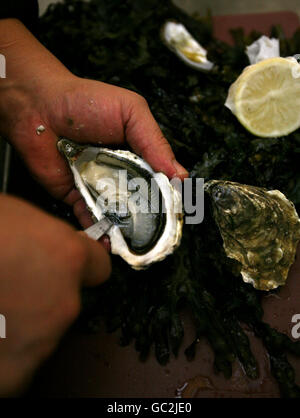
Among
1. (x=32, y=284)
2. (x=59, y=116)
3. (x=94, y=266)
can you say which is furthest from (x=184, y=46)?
(x=32, y=284)

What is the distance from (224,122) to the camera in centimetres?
108

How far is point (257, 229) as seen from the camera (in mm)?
865

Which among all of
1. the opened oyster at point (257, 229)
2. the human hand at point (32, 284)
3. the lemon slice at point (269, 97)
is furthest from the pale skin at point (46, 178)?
the lemon slice at point (269, 97)

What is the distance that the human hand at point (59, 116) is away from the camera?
91cm

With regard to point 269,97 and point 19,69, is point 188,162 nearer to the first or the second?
point 269,97

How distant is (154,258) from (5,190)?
668mm

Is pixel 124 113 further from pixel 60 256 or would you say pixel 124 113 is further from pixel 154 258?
pixel 60 256

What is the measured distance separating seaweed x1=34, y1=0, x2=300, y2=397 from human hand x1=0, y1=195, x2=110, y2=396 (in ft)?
1.35

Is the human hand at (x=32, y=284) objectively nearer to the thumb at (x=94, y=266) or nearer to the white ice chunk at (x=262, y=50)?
the thumb at (x=94, y=266)

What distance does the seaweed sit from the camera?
90cm

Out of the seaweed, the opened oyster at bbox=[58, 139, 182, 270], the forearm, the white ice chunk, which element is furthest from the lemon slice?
the forearm

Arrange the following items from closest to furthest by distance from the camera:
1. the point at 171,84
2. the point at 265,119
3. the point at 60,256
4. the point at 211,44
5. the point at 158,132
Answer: the point at 60,256
the point at 158,132
the point at 265,119
the point at 171,84
the point at 211,44

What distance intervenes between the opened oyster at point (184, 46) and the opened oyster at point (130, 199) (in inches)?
19.0

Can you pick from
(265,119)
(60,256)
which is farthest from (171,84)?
(60,256)
